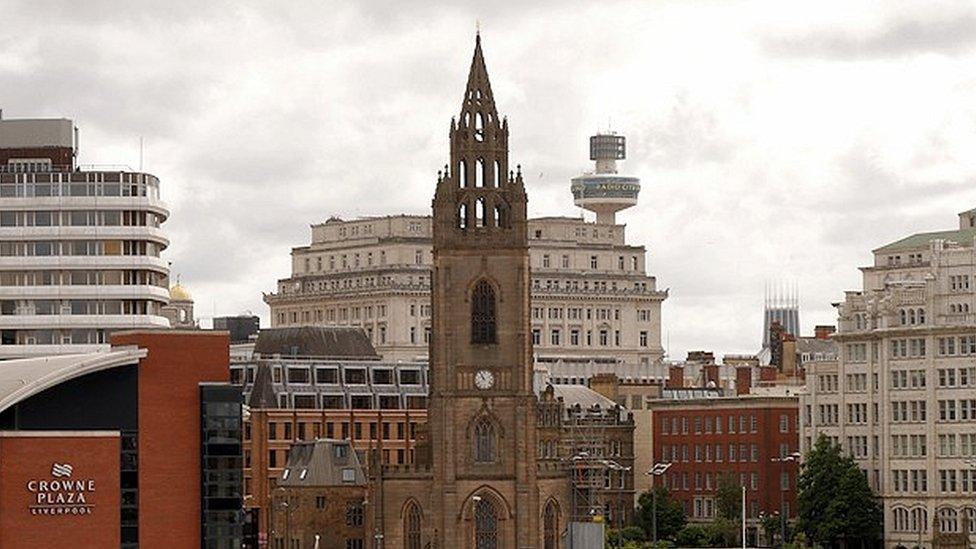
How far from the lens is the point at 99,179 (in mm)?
186625

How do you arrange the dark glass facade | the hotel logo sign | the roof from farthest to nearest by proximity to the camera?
the dark glass facade < the roof < the hotel logo sign

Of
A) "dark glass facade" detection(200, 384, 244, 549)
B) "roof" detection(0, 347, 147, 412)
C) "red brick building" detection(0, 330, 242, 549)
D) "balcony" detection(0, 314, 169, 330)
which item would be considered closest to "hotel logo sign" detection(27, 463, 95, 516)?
"red brick building" detection(0, 330, 242, 549)

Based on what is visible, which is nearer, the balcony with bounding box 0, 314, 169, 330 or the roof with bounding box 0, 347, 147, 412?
the roof with bounding box 0, 347, 147, 412

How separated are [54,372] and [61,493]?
539 centimetres

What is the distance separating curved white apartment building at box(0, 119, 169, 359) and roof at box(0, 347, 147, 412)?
102 ft

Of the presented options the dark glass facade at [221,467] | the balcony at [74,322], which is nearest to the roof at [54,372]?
the dark glass facade at [221,467]

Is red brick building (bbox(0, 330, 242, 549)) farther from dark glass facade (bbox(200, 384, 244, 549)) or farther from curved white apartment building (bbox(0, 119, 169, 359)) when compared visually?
curved white apartment building (bbox(0, 119, 169, 359))

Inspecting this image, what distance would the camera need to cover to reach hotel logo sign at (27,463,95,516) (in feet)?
488

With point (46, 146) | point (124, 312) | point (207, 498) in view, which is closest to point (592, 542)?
point (207, 498)

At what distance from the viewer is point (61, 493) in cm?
14925

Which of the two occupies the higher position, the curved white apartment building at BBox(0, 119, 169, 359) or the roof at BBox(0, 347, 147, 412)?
the curved white apartment building at BBox(0, 119, 169, 359)

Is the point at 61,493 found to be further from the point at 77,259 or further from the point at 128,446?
the point at 77,259

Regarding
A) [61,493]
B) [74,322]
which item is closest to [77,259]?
[74,322]

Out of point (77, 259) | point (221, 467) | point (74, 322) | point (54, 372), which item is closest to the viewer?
point (54, 372)
